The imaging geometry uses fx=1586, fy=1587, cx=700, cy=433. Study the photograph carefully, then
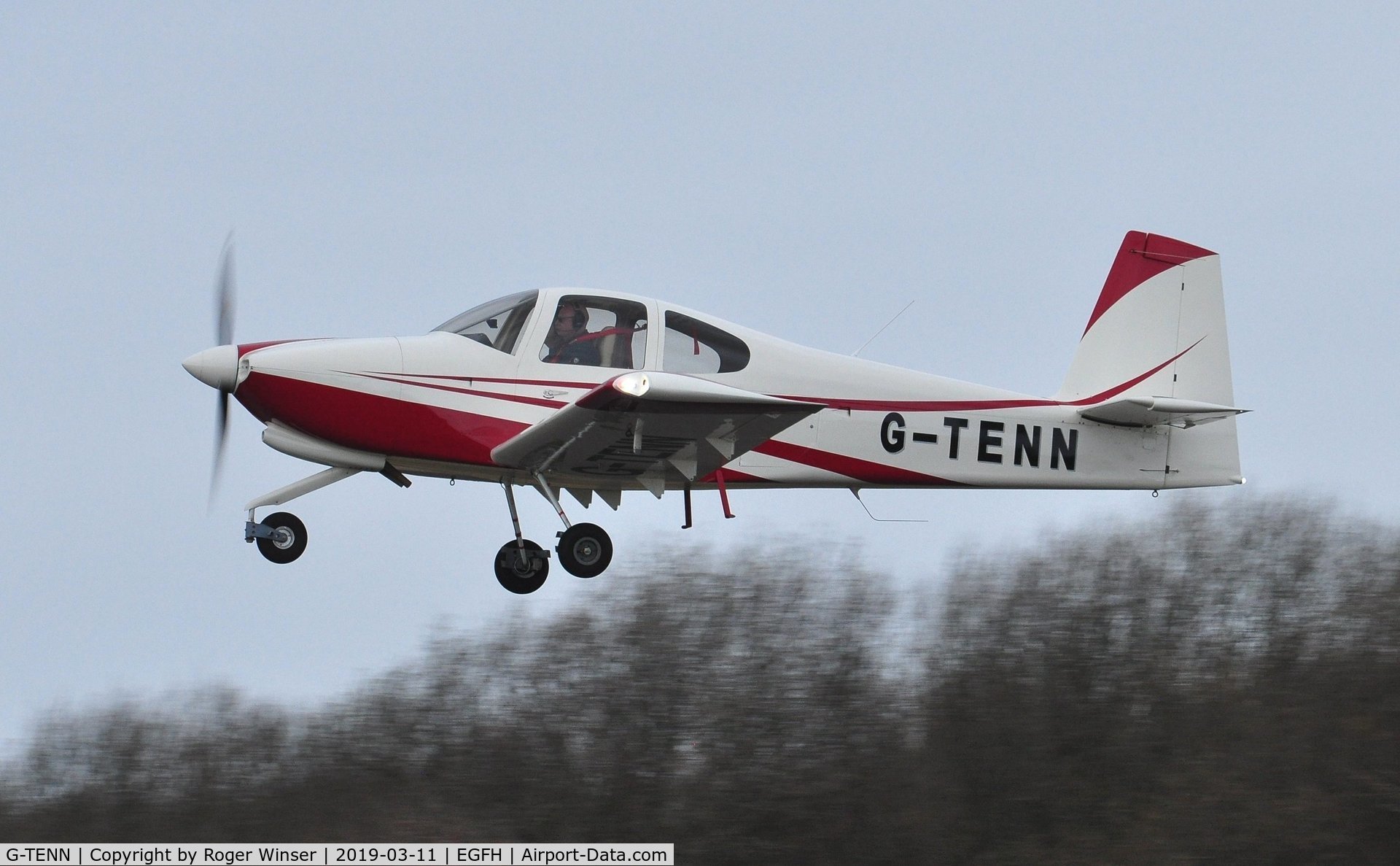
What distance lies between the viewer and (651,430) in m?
10.5

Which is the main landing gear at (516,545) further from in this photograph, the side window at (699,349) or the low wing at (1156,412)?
the low wing at (1156,412)

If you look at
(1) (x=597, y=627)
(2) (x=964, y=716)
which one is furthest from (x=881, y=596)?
(1) (x=597, y=627)

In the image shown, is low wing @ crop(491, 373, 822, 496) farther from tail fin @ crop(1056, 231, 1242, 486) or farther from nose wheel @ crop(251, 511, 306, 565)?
tail fin @ crop(1056, 231, 1242, 486)

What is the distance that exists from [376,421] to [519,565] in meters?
1.46

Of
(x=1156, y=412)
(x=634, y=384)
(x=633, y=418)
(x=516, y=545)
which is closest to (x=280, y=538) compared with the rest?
(x=516, y=545)

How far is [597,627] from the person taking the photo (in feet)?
66.2

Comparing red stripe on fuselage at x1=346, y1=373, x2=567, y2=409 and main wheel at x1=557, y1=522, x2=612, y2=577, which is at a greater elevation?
red stripe on fuselage at x1=346, y1=373, x2=567, y2=409

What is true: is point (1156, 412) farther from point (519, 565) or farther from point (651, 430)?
point (519, 565)

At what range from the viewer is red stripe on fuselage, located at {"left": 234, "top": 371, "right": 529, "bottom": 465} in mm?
10984

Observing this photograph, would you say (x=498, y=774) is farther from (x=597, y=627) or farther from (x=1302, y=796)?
(x=1302, y=796)

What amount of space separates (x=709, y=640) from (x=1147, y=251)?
825 centimetres

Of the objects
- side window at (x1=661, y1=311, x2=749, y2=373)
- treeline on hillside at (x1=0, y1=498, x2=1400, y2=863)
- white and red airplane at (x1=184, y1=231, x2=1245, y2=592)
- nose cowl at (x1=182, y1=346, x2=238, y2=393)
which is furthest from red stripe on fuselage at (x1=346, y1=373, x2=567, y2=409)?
treeline on hillside at (x1=0, y1=498, x2=1400, y2=863)

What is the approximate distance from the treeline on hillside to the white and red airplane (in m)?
6.56

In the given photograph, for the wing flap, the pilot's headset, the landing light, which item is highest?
the pilot's headset
